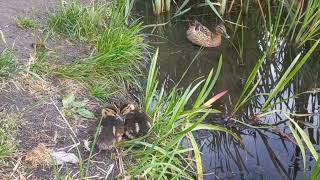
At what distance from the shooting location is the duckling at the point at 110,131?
353 cm

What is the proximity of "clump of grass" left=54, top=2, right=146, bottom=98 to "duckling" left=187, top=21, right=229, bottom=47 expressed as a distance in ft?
3.19

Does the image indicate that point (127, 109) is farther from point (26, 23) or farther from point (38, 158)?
point (26, 23)

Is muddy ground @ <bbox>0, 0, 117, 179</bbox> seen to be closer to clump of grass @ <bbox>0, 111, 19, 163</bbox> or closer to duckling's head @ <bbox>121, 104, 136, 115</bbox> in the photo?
clump of grass @ <bbox>0, 111, 19, 163</bbox>

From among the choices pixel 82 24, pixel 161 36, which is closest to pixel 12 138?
pixel 82 24

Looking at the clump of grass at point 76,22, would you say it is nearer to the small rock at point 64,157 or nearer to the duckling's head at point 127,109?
Answer: the duckling's head at point 127,109

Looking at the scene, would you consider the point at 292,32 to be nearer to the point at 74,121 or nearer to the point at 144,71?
the point at 144,71

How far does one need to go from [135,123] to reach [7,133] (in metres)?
0.89

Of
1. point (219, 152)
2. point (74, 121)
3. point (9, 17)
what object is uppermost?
point (9, 17)

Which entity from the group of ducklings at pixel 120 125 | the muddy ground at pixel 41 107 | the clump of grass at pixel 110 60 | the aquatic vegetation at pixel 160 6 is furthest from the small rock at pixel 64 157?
the aquatic vegetation at pixel 160 6

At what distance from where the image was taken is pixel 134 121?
372 cm

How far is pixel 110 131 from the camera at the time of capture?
3.54m

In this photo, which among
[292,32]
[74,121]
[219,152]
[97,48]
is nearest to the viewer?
[74,121]

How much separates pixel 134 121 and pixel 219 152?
2.97ft

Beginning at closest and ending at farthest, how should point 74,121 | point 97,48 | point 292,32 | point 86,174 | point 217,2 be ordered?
point 86,174 < point 74,121 < point 97,48 < point 292,32 < point 217,2
